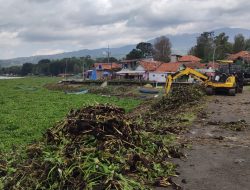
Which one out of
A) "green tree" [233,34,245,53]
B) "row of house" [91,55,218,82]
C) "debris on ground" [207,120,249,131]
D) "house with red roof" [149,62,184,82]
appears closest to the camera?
"debris on ground" [207,120,249,131]

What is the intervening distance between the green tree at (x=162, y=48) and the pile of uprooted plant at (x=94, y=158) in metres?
105

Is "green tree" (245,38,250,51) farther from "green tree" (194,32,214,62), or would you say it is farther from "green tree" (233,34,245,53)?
"green tree" (194,32,214,62)

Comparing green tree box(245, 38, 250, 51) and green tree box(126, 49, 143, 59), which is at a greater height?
green tree box(245, 38, 250, 51)

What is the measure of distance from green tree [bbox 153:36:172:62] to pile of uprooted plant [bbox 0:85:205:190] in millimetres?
105311

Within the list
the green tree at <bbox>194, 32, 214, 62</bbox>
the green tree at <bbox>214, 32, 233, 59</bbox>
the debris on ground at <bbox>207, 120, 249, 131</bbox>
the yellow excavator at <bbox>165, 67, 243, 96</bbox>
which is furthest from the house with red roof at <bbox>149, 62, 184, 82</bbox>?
the debris on ground at <bbox>207, 120, 249, 131</bbox>

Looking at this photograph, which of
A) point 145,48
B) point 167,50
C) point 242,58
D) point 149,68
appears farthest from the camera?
point 145,48

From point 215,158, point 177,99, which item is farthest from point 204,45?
point 215,158

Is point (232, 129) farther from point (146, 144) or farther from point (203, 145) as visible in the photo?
point (146, 144)

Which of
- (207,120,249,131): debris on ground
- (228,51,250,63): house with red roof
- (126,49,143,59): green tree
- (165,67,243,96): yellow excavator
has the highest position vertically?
(126,49,143,59): green tree

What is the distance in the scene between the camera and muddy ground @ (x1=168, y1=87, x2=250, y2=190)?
736cm

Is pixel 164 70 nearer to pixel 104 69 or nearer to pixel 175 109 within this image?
pixel 104 69

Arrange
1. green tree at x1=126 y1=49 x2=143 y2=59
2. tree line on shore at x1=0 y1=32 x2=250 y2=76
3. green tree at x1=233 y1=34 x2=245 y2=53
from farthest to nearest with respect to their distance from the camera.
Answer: green tree at x1=126 y1=49 x2=143 y2=59 → green tree at x1=233 y1=34 x2=245 y2=53 → tree line on shore at x1=0 y1=32 x2=250 y2=76

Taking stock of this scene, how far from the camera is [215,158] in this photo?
29.9 feet

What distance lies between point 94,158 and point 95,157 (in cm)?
15
